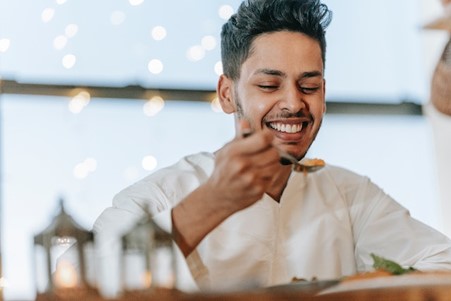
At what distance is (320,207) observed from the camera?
244cm

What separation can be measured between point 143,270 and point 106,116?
96.0 inches

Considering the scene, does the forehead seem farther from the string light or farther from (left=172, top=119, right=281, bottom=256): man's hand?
the string light

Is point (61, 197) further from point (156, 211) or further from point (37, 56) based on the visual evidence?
point (37, 56)

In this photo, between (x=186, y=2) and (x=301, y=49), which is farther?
(x=186, y=2)

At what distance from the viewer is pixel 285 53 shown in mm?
2391

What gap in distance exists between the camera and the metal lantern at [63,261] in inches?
51.1

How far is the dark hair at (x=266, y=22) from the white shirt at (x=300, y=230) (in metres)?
0.28

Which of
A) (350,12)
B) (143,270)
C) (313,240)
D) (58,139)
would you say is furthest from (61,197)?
(350,12)

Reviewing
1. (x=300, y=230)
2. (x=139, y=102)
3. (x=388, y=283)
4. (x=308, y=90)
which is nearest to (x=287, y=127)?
(x=308, y=90)

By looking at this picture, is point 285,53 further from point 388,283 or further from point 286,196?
point 388,283

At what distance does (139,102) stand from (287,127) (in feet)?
5.00

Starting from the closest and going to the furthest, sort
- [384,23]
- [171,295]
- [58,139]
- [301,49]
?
1. [171,295]
2. [301,49]
3. [58,139]
4. [384,23]

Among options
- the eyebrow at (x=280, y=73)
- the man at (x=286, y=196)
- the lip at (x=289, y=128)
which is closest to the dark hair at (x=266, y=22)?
the man at (x=286, y=196)

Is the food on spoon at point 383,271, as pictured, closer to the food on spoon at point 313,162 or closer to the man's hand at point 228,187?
the man's hand at point 228,187
